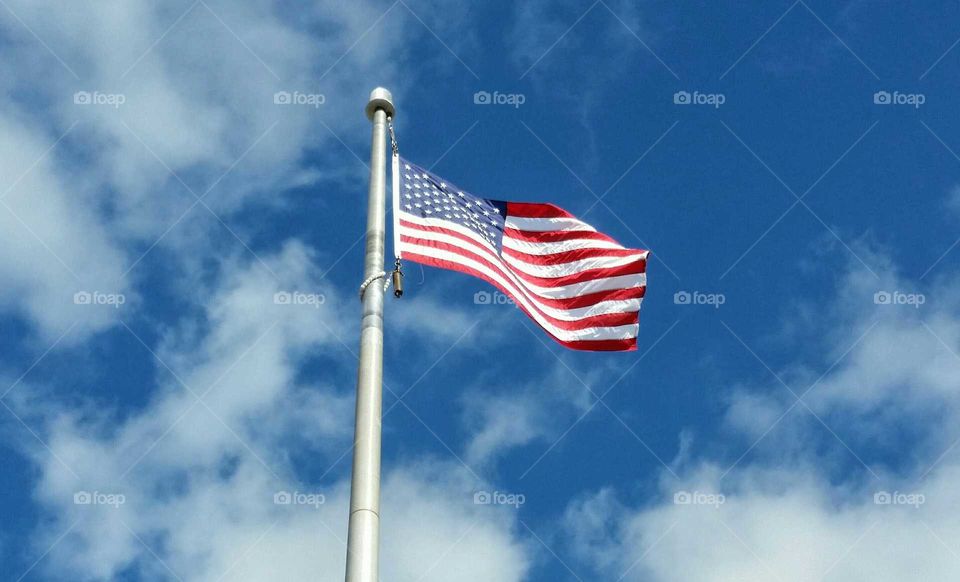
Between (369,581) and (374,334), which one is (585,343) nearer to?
(374,334)

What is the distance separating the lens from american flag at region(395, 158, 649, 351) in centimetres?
1797

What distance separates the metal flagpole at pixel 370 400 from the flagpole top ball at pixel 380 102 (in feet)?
1.20

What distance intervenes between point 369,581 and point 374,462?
5.14ft

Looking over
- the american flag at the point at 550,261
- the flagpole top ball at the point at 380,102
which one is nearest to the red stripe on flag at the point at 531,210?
the american flag at the point at 550,261

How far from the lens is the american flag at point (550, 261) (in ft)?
59.0

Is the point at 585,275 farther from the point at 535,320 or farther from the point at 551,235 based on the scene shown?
the point at 535,320

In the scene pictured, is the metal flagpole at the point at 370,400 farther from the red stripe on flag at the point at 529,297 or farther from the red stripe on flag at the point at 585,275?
the red stripe on flag at the point at 585,275

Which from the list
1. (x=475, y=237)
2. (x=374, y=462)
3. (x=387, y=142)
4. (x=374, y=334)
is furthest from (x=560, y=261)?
(x=374, y=462)

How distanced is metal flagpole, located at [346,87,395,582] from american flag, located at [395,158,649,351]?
1463 mm

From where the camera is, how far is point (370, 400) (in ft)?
44.6

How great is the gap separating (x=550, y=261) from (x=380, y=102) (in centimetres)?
452

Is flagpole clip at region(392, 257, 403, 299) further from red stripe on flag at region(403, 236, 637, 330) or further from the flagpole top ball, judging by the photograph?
the flagpole top ball

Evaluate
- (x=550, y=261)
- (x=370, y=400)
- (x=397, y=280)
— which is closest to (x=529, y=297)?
(x=550, y=261)

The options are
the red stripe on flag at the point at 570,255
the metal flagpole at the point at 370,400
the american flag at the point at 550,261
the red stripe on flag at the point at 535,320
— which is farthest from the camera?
the red stripe on flag at the point at 570,255
